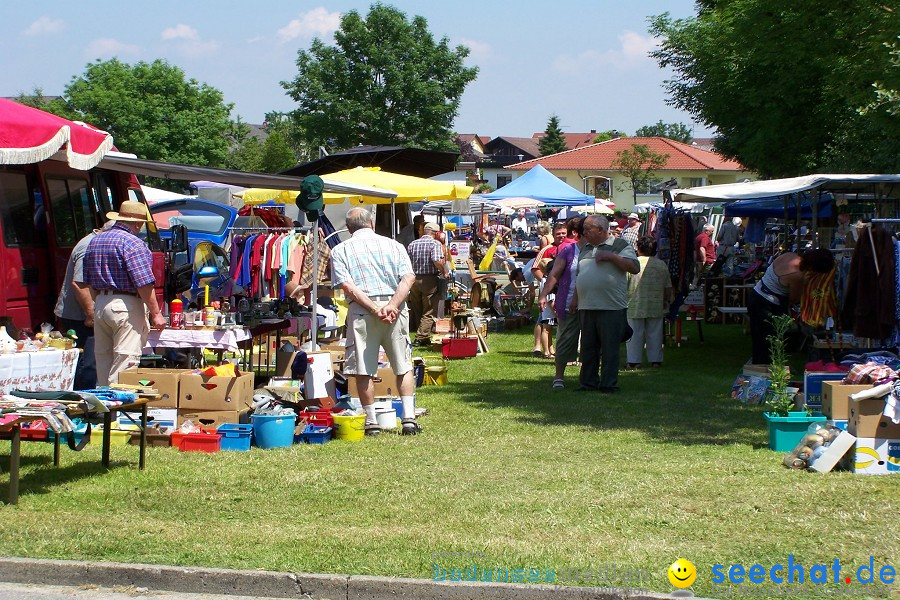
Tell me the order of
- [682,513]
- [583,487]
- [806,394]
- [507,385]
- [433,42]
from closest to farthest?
[682,513] < [583,487] < [806,394] < [507,385] < [433,42]

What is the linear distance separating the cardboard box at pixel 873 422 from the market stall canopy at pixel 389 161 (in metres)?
11.6

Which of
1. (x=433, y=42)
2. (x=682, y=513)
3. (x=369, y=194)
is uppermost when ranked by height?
(x=433, y=42)

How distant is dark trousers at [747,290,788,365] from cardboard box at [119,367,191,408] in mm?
6307

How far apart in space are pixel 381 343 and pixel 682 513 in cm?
338

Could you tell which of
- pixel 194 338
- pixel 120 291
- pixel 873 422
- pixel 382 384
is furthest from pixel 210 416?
pixel 873 422

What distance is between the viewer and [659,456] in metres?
7.68

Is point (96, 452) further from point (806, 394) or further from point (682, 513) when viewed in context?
point (806, 394)

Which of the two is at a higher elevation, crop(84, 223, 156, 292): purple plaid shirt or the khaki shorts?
crop(84, 223, 156, 292): purple plaid shirt

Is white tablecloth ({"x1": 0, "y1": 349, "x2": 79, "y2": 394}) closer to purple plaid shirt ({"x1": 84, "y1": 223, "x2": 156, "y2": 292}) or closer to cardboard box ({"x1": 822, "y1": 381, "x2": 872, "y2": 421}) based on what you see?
purple plaid shirt ({"x1": 84, "y1": 223, "x2": 156, "y2": 292})

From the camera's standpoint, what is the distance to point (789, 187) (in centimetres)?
1108

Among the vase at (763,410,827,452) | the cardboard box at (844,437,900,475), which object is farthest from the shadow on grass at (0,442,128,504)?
the cardboard box at (844,437,900,475)

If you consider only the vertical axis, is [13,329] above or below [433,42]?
below

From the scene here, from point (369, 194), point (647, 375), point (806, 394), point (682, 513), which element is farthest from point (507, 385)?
point (682, 513)

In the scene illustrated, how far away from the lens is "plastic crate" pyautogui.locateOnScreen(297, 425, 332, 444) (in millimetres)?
8258
